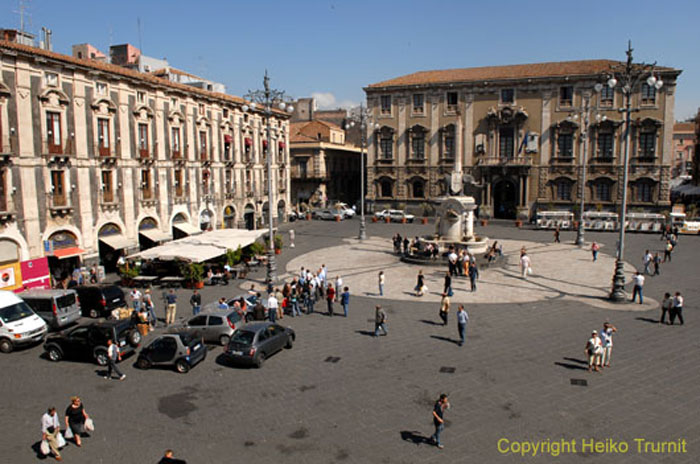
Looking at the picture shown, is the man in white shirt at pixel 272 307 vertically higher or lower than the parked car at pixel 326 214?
lower

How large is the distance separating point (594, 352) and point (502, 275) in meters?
14.4

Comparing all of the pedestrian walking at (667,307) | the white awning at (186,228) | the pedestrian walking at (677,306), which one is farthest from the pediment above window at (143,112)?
the pedestrian walking at (677,306)

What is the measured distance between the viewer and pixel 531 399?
13.9m

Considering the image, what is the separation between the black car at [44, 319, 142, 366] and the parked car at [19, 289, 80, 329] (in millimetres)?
3374

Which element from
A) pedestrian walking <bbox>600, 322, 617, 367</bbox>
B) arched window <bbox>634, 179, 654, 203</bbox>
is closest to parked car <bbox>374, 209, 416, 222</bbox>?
arched window <bbox>634, 179, 654, 203</bbox>

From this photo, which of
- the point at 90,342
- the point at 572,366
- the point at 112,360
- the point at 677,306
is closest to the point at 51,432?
the point at 112,360

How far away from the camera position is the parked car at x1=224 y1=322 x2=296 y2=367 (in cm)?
1664

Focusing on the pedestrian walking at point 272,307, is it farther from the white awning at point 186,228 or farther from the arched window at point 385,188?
the arched window at point 385,188

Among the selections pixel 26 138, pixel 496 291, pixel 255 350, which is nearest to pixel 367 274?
pixel 496 291

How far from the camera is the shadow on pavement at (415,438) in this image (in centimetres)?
1186

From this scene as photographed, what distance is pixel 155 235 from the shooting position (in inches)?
1448

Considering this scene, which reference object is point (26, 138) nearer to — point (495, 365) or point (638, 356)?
point (495, 365)

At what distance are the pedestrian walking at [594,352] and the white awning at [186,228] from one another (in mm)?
30962

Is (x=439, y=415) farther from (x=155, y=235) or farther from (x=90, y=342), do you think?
(x=155, y=235)
